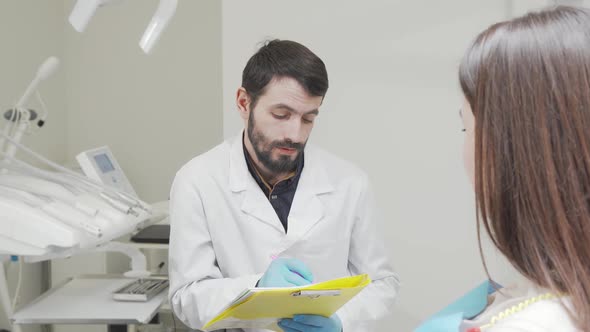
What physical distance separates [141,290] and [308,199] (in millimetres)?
593

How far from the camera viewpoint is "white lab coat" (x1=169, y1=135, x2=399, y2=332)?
1.45m

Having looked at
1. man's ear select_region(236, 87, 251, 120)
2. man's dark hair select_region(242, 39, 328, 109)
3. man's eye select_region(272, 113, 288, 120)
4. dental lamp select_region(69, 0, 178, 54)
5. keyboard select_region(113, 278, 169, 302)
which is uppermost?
dental lamp select_region(69, 0, 178, 54)

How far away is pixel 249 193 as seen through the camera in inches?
60.5

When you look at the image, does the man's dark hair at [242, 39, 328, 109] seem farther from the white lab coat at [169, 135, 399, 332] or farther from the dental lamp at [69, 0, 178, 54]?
the dental lamp at [69, 0, 178, 54]

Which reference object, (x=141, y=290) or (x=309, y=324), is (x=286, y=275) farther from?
(x=141, y=290)

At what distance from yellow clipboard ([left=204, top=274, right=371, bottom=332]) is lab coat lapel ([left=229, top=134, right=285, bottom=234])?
0.30 m

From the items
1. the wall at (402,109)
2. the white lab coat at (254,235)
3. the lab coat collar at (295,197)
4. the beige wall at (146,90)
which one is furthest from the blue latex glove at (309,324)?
the beige wall at (146,90)

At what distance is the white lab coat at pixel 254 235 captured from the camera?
145cm

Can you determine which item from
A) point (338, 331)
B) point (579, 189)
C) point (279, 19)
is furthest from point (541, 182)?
point (279, 19)

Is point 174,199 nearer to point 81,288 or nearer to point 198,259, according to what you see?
point 198,259

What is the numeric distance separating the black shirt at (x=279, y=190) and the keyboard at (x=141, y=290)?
1.58ft

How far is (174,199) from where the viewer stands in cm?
153

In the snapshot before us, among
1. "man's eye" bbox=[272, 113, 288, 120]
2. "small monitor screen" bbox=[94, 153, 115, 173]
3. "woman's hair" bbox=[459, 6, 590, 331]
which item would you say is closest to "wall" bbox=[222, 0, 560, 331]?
"man's eye" bbox=[272, 113, 288, 120]

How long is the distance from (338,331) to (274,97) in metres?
0.55
